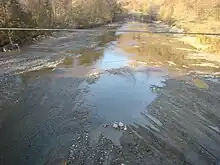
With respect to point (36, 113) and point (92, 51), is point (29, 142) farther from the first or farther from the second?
point (92, 51)

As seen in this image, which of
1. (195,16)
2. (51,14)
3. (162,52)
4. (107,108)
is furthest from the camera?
(195,16)

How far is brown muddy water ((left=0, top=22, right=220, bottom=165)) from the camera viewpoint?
812cm

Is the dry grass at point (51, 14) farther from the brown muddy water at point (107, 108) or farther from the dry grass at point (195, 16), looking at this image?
the dry grass at point (195, 16)

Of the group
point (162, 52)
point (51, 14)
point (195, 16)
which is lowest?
point (162, 52)

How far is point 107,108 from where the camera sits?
11.2 meters

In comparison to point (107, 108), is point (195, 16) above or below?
above

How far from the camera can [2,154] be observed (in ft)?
26.3

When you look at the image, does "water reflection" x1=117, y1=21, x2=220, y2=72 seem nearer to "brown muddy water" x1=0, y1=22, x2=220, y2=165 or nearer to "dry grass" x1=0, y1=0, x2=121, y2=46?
"brown muddy water" x1=0, y1=22, x2=220, y2=165

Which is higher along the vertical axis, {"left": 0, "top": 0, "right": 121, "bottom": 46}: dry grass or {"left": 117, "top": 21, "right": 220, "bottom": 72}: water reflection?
{"left": 0, "top": 0, "right": 121, "bottom": 46}: dry grass

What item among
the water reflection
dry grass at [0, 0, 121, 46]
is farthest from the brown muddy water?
dry grass at [0, 0, 121, 46]

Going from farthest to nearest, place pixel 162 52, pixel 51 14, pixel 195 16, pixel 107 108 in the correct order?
pixel 195 16
pixel 51 14
pixel 162 52
pixel 107 108

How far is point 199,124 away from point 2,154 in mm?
6260

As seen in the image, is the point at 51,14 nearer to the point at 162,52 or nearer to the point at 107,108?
the point at 162,52

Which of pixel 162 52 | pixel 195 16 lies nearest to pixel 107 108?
pixel 162 52
